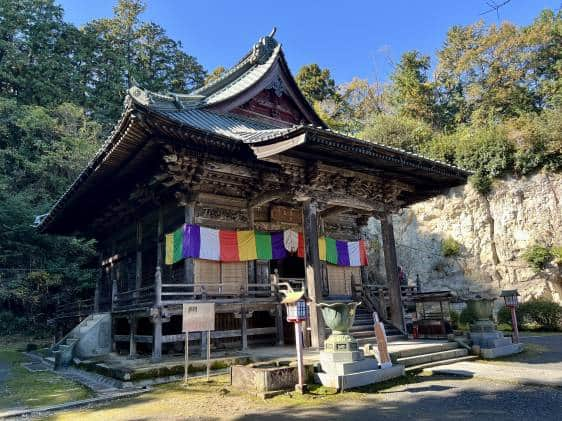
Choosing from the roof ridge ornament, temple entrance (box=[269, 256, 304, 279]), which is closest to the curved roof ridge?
the roof ridge ornament

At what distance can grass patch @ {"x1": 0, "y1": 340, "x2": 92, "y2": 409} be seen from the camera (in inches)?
286

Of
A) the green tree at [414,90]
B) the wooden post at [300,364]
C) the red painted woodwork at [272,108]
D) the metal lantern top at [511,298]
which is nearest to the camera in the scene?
the wooden post at [300,364]

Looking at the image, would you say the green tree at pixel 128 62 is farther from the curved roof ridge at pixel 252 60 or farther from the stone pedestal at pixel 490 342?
the stone pedestal at pixel 490 342

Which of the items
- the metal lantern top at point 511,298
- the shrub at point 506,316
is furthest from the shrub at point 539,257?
the metal lantern top at point 511,298

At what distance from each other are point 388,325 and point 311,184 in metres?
5.08

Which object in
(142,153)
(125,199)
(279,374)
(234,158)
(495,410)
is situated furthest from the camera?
(125,199)

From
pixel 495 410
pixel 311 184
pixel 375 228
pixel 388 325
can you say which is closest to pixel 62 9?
pixel 375 228

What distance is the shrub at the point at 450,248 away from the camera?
2412 centimetres

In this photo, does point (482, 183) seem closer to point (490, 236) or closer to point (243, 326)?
point (490, 236)

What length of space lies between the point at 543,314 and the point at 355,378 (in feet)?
49.9

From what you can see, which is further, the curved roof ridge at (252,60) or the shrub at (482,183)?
the shrub at (482,183)

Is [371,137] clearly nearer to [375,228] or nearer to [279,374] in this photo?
[375,228]

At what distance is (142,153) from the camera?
35.0 ft

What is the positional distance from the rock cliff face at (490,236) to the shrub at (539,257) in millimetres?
353
